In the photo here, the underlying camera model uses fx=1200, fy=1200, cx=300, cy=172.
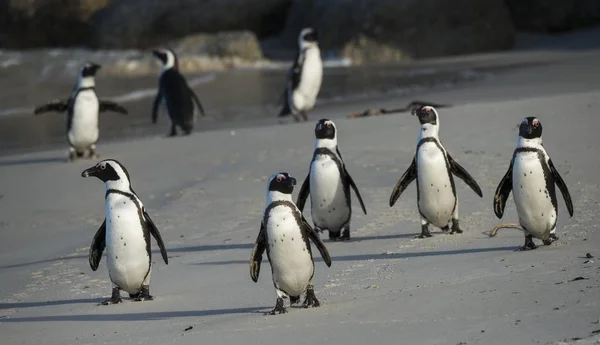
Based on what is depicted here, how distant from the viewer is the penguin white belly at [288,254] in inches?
212

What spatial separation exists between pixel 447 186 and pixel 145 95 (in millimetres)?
12580

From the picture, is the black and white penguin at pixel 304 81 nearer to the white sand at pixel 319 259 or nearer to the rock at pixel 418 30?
the white sand at pixel 319 259

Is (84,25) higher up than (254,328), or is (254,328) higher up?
(84,25)

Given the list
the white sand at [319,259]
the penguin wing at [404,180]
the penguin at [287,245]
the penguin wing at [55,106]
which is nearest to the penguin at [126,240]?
the white sand at [319,259]

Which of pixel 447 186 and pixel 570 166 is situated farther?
pixel 570 166

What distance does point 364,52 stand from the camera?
23312 millimetres

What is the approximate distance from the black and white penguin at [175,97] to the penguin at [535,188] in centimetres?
697

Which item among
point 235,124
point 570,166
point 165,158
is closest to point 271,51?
point 235,124

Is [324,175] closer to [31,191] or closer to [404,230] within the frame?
[404,230]

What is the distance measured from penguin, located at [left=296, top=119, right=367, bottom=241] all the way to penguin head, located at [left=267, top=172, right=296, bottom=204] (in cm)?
179

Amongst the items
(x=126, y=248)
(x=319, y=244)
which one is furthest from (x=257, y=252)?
(x=126, y=248)

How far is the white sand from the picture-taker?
4.71 m

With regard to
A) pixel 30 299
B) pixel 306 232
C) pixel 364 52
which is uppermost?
pixel 364 52

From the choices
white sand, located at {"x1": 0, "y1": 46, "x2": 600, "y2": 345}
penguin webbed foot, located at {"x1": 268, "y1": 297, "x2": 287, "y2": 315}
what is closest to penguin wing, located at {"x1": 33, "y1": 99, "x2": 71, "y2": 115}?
white sand, located at {"x1": 0, "y1": 46, "x2": 600, "y2": 345}
